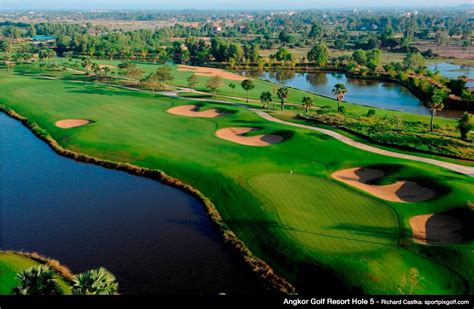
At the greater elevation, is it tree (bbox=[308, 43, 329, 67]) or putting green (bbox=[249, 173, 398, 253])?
tree (bbox=[308, 43, 329, 67])

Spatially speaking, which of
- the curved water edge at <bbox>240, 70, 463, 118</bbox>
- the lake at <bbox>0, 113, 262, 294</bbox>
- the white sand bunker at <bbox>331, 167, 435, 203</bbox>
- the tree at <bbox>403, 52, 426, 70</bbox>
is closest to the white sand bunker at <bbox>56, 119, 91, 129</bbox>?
the lake at <bbox>0, 113, 262, 294</bbox>

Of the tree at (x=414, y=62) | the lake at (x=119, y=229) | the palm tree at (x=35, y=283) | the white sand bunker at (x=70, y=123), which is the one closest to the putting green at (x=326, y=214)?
the lake at (x=119, y=229)

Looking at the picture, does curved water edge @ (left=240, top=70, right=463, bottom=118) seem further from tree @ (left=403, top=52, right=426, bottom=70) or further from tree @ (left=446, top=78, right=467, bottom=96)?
tree @ (left=403, top=52, right=426, bottom=70)

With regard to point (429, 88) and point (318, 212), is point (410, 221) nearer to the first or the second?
point (318, 212)

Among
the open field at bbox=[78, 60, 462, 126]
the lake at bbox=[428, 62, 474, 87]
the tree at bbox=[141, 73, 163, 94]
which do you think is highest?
the lake at bbox=[428, 62, 474, 87]

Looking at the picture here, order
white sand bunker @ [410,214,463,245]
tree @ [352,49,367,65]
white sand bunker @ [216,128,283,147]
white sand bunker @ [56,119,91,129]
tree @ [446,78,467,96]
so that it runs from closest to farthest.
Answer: white sand bunker @ [410,214,463,245] < white sand bunker @ [216,128,283,147] < white sand bunker @ [56,119,91,129] < tree @ [446,78,467,96] < tree @ [352,49,367,65]

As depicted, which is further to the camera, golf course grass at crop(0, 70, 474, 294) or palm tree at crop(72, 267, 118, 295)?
golf course grass at crop(0, 70, 474, 294)

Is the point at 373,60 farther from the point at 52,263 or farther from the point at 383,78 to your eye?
the point at 52,263
